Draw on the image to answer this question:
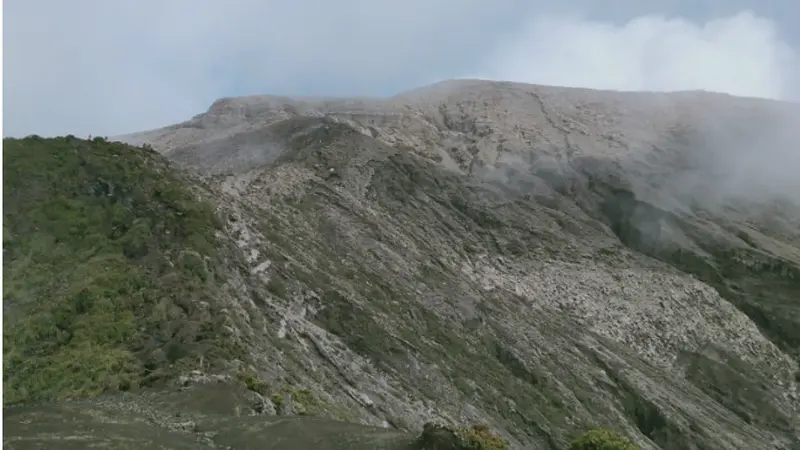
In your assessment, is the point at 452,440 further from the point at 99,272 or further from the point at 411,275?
the point at 411,275

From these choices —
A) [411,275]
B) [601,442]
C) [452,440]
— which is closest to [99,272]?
[452,440]

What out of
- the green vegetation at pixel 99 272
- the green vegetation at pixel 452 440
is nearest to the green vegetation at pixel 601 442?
the green vegetation at pixel 452 440

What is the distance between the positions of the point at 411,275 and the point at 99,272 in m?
31.0

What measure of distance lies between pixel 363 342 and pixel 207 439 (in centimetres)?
2690

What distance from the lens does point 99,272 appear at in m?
38.1

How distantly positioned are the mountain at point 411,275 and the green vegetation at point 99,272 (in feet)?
0.45

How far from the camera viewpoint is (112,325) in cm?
3362

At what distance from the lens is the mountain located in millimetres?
31703

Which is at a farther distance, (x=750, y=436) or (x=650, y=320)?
(x=650, y=320)

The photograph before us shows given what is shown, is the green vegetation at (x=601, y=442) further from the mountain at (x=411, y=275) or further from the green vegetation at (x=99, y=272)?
the green vegetation at (x=99, y=272)

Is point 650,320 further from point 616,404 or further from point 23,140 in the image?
point 23,140

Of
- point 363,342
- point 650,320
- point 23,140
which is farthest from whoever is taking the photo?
point 650,320

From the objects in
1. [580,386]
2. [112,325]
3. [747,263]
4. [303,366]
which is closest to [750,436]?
[580,386]

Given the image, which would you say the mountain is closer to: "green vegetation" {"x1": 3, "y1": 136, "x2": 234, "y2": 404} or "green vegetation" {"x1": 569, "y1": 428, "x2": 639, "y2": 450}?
"green vegetation" {"x1": 3, "y1": 136, "x2": 234, "y2": 404}
